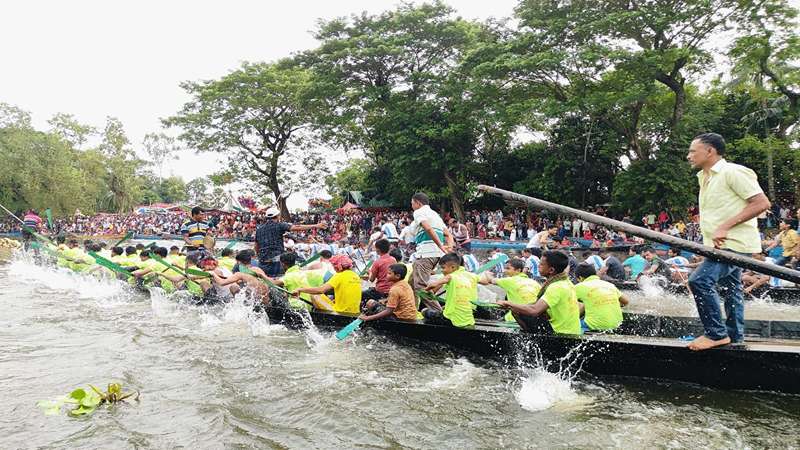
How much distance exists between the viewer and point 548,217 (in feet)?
67.3

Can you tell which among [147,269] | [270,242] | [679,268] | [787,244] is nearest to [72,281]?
[147,269]

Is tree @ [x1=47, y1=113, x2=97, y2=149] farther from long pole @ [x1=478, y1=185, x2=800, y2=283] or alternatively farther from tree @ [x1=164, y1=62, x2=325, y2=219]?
long pole @ [x1=478, y1=185, x2=800, y2=283]

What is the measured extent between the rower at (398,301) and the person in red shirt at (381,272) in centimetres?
55

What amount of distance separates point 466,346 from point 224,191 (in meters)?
27.1

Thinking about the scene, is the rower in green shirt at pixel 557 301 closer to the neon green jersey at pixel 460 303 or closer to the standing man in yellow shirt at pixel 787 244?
the neon green jersey at pixel 460 303

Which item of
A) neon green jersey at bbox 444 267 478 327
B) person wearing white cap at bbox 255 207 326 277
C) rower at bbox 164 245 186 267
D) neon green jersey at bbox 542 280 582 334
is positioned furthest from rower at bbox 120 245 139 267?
neon green jersey at bbox 542 280 582 334

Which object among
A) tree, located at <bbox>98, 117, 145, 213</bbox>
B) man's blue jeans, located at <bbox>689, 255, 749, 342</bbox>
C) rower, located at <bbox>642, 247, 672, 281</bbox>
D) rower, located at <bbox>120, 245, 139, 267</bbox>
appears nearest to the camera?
man's blue jeans, located at <bbox>689, 255, 749, 342</bbox>

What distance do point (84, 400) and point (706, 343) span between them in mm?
5174

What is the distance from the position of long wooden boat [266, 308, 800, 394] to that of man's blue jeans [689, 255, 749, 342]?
6.3 inches

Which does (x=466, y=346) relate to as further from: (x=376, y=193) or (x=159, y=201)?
(x=159, y=201)

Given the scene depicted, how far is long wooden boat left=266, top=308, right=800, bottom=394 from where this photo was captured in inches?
157

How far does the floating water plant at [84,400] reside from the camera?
4.55m

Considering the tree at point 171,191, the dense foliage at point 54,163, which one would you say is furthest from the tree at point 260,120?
the tree at point 171,191

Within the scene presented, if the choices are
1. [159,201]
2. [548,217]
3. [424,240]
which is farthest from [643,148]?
[159,201]
